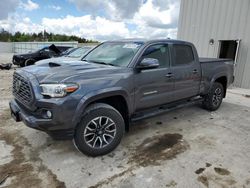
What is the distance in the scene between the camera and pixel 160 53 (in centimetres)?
408

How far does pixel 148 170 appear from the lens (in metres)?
2.92

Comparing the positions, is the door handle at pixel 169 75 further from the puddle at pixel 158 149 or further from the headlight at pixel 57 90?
the headlight at pixel 57 90

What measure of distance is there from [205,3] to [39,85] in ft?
30.0

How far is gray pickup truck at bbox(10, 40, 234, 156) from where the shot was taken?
9.23 feet

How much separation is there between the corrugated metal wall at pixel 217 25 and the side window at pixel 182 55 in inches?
202

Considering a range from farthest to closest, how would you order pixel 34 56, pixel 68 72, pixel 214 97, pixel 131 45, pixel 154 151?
pixel 34 56
pixel 214 97
pixel 131 45
pixel 154 151
pixel 68 72

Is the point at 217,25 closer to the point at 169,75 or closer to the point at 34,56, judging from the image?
the point at 169,75

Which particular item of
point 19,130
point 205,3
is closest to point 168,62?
point 19,130

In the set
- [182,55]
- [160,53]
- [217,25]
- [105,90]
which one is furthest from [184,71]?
[217,25]

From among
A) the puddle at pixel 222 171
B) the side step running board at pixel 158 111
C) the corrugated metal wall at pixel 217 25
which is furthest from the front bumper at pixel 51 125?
the corrugated metal wall at pixel 217 25

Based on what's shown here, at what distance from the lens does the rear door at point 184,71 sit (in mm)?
4273

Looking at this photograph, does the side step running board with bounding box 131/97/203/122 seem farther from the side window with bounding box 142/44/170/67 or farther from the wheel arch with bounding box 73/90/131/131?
the side window with bounding box 142/44/170/67

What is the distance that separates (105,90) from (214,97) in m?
3.55

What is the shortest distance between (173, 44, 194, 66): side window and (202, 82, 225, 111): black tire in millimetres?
1193
